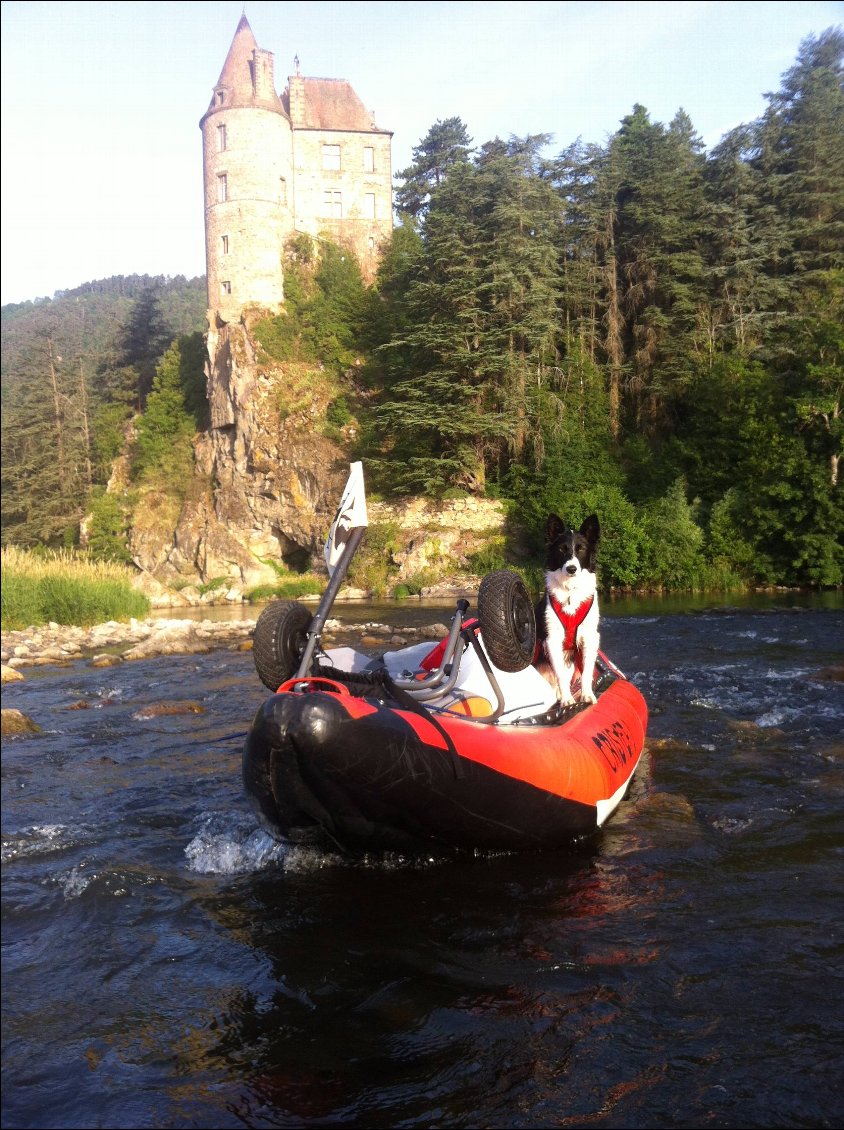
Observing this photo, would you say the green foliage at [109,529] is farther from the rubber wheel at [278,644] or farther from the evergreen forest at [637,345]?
the rubber wheel at [278,644]

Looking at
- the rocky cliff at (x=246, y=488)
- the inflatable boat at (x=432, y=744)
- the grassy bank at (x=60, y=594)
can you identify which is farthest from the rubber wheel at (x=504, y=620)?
the rocky cliff at (x=246, y=488)

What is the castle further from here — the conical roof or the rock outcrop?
the rock outcrop

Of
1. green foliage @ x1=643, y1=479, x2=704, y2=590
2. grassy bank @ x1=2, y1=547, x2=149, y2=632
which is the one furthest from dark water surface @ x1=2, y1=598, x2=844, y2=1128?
green foliage @ x1=643, y1=479, x2=704, y2=590

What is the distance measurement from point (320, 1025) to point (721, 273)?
36066 mm

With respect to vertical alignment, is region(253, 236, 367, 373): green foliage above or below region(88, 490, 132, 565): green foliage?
above

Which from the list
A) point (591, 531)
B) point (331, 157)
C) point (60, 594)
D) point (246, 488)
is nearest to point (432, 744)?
point (591, 531)

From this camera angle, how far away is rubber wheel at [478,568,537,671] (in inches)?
222

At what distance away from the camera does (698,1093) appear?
10.5ft

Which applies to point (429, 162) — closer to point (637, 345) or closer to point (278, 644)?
point (637, 345)

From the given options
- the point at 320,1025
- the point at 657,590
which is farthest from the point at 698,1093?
the point at 657,590

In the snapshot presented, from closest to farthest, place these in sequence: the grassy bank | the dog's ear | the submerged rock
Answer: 1. the dog's ear
2. the submerged rock
3. the grassy bank

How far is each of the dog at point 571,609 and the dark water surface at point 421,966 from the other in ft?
3.76

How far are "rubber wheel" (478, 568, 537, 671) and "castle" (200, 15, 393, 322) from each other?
42028 mm

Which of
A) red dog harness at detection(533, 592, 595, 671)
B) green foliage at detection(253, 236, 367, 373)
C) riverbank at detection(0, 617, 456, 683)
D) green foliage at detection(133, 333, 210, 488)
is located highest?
green foliage at detection(253, 236, 367, 373)
